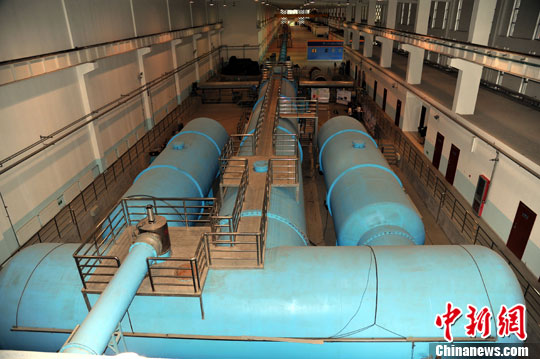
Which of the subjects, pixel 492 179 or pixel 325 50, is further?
pixel 325 50

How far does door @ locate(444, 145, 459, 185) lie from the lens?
1562 cm

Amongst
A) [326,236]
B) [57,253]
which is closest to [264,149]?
[326,236]

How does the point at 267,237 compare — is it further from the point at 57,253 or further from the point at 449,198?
the point at 449,198

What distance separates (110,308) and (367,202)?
7.08 meters

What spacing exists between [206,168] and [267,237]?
20.7 feet

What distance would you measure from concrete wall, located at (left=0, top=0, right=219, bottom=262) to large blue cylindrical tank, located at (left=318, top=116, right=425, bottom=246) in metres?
11.0

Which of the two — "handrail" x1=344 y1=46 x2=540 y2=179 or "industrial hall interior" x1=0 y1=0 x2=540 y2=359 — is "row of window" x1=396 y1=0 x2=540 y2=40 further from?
"handrail" x1=344 y1=46 x2=540 y2=179

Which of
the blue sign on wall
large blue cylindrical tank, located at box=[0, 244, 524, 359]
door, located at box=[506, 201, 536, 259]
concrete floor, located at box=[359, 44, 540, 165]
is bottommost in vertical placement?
door, located at box=[506, 201, 536, 259]

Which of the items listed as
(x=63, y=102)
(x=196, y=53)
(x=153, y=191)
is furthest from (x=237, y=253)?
(x=196, y=53)

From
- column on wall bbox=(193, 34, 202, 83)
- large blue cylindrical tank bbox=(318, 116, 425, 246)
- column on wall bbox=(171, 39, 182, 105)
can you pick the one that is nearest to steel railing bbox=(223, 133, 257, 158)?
large blue cylindrical tank bbox=(318, 116, 425, 246)

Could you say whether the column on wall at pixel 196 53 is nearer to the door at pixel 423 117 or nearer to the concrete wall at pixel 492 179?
the door at pixel 423 117

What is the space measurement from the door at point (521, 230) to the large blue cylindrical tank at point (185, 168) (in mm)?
10693

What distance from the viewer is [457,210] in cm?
1430

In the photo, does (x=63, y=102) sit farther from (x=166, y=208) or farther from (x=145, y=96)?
(x=145, y=96)
